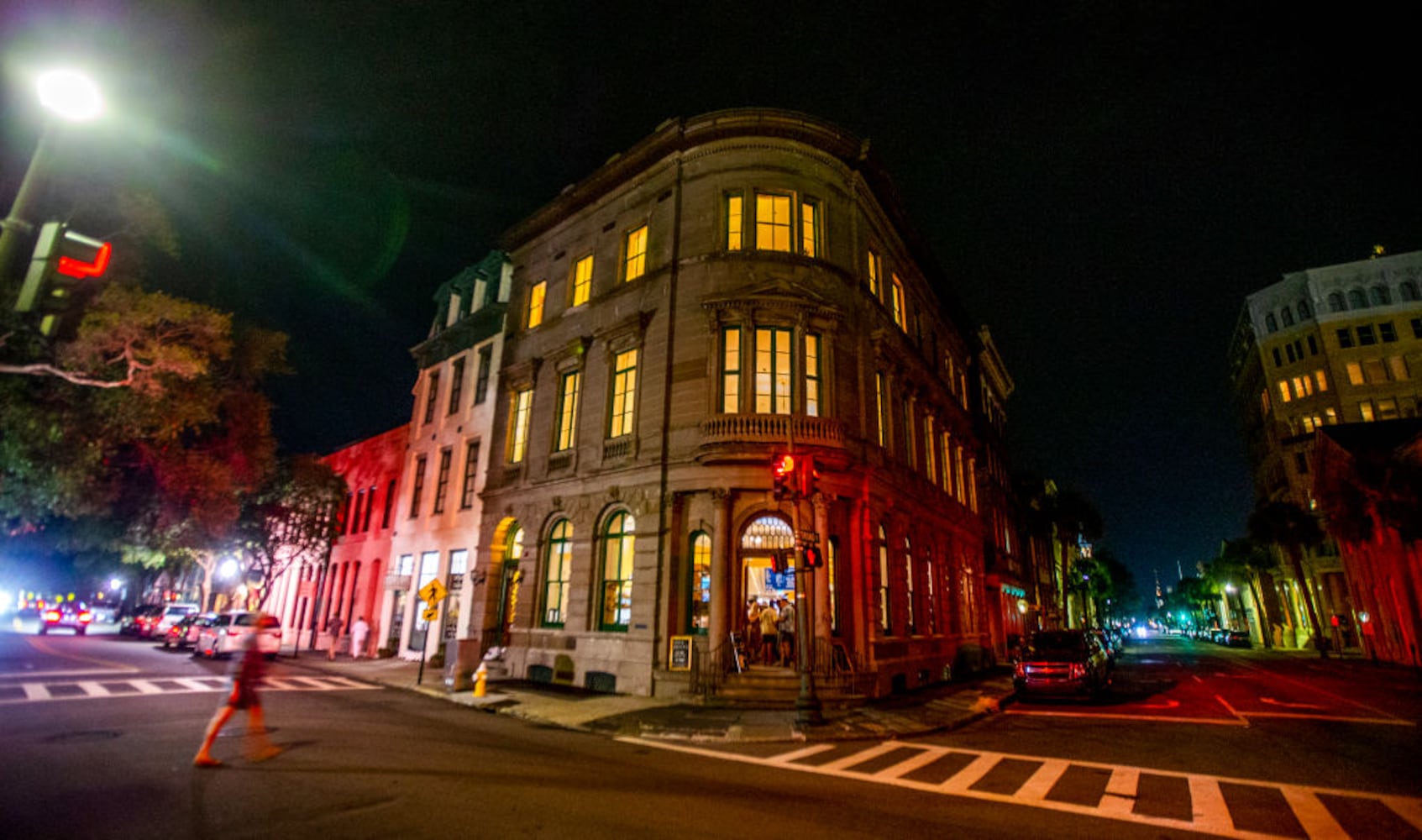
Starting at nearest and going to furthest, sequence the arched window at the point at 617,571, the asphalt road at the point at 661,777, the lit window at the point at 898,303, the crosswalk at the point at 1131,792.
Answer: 1. the asphalt road at the point at 661,777
2. the crosswalk at the point at 1131,792
3. the arched window at the point at 617,571
4. the lit window at the point at 898,303

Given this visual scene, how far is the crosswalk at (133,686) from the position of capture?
521 inches

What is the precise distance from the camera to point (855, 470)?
1936 cm

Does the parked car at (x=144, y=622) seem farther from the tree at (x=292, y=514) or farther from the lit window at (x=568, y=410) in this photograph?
the lit window at (x=568, y=410)

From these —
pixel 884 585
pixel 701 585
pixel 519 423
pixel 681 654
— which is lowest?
Result: pixel 681 654

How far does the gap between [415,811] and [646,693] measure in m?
11.3

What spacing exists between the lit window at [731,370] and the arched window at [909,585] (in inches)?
357

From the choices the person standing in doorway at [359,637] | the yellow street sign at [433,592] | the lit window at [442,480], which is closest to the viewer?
the yellow street sign at [433,592]

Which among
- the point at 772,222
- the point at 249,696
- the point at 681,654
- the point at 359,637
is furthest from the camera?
the point at 359,637

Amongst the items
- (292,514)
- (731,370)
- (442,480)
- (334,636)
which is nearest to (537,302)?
(442,480)

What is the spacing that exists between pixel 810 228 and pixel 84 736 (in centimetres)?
2100

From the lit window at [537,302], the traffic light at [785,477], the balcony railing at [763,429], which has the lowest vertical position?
the traffic light at [785,477]

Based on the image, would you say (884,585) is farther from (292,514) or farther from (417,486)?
(292,514)

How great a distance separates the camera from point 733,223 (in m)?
21.0

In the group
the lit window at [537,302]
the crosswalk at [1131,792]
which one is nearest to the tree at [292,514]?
the lit window at [537,302]
